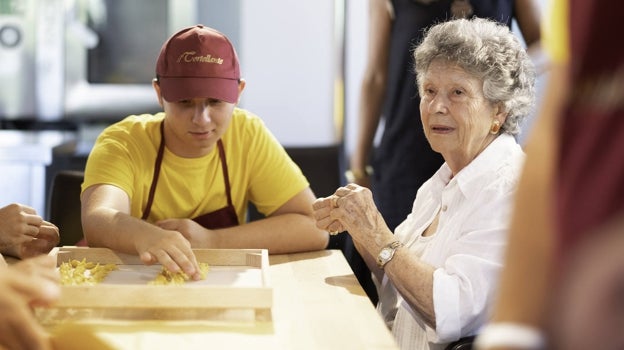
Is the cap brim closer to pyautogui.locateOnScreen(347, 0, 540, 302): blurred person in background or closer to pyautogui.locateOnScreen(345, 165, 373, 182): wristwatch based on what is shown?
pyautogui.locateOnScreen(347, 0, 540, 302): blurred person in background

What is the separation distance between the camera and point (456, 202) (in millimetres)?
2146

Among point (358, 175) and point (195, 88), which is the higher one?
point (195, 88)

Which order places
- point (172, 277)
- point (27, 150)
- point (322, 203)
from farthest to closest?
1. point (27, 150)
2. point (322, 203)
3. point (172, 277)

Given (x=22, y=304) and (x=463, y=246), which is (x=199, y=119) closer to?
(x=463, y=246)

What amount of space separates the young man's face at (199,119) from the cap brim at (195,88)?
0.03 m

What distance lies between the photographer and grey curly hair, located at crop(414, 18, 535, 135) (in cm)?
217

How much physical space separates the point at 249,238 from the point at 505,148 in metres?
0.70

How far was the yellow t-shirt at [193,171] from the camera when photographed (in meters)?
2.40

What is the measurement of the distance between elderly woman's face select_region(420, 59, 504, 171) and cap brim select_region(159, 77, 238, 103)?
52 cm

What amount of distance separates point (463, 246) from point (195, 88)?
2.63 ft

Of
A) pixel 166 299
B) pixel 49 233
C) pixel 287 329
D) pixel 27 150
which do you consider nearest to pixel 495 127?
pixel 287 329

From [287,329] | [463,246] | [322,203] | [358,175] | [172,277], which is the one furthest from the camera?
[358,175]

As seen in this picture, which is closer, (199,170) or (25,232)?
(25,232)

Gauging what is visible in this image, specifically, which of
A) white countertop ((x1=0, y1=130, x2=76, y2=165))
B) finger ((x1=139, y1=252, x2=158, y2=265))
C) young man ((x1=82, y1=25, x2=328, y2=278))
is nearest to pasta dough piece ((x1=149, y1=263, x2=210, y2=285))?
finger ((x1=139, y1=252, x2=158, y2=265))
